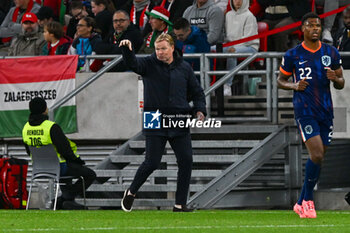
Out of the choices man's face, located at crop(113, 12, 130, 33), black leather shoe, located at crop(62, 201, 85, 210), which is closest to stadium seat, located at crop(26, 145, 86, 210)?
black leather shoe, located at crop(62, 201, 85, 210)

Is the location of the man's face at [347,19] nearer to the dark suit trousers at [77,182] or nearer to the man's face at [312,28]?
the man's face at [312,28]

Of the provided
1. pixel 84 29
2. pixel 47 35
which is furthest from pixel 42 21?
pixel 84 29

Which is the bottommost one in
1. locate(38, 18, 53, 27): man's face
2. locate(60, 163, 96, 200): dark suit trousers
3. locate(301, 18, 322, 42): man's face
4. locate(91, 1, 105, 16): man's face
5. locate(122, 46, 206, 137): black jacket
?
locate(60, 163, 96, 200): dark suit trousers

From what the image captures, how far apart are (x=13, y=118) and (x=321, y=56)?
23.4 ft

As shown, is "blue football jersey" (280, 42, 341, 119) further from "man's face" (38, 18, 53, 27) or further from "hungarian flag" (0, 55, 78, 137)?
"man's face" (38, 18, 53, 27)

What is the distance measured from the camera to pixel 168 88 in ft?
39.8

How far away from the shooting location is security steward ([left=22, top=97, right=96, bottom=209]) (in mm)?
14227

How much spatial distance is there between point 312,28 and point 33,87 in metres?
6.71

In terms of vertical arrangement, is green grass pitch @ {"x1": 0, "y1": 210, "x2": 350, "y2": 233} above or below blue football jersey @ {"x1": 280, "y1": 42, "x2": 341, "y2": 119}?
below

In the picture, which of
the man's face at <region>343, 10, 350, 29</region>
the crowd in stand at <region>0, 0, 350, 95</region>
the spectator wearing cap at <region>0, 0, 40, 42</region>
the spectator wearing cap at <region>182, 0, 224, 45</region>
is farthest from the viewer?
the spectator wearing cap at <region>0, 0, 40, 42</region>

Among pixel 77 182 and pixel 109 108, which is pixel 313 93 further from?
pixel 109 108

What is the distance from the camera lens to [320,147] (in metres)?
11.2

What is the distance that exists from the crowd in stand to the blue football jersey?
140 inches

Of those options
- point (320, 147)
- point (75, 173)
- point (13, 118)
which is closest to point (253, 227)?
point (320, 147)
